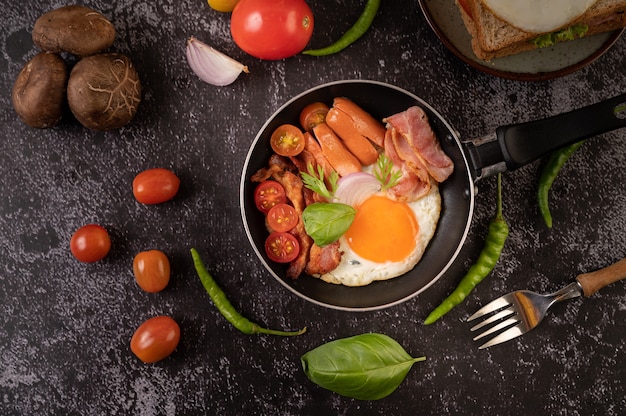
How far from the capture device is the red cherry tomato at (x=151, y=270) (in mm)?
2742

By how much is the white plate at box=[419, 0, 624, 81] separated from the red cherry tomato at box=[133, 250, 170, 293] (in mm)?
1630

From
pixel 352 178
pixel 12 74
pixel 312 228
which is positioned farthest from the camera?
pixel 12 74

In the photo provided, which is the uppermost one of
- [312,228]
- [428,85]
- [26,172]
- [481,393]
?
[428,85]

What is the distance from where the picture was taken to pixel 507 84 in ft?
9.54

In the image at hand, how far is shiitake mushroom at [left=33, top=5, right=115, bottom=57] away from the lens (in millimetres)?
2557

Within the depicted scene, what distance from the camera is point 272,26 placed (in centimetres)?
260

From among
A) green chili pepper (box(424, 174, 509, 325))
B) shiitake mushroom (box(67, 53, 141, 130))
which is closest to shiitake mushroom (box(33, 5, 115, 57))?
shiitake mushroom (box(67, 53, 141, 130))

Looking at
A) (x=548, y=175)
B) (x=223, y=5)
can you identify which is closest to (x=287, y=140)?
(x=223, y=5)

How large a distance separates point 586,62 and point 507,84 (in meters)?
0.37

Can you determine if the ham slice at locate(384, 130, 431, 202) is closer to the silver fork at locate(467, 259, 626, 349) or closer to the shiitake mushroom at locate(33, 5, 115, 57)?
the silver fork at locate(467, 259, 626, 349)

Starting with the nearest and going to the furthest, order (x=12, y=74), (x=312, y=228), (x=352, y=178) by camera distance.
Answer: (x=312, y=228)
(x=352, y=178)
(x=12, y=74)

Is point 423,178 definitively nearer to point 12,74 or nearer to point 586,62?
point 586,62

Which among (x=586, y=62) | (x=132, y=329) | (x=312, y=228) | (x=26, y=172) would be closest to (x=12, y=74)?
(x=26, y=172)

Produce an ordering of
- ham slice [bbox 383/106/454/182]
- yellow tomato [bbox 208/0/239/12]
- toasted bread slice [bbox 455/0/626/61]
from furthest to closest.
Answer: yellow tomato [bbox 208/0/239/12], ham slice [bbox 383/106/454/182], toasted bread slice [bbox 455/0/626/61]
